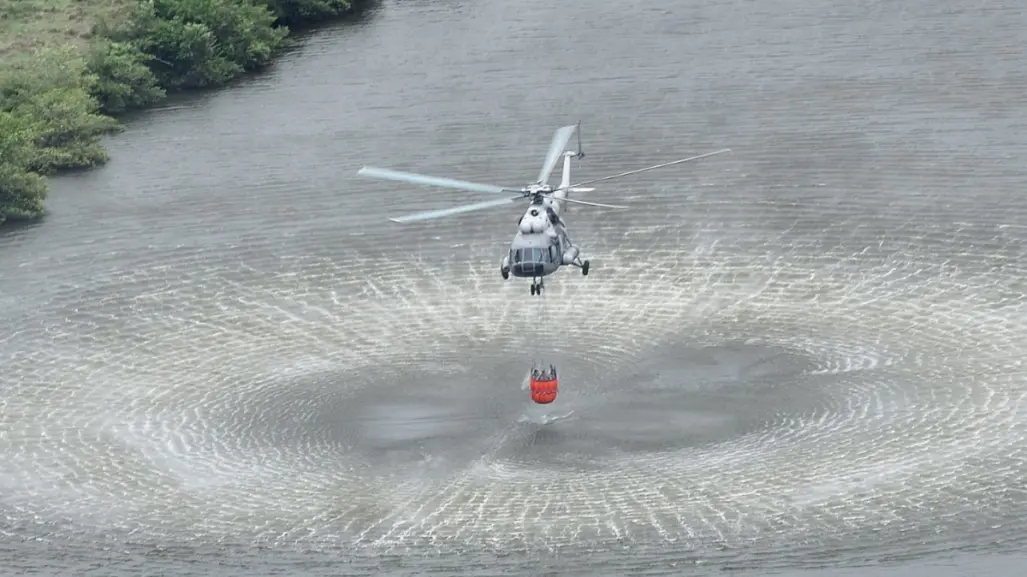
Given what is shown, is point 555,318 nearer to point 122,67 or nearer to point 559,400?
point 559,400

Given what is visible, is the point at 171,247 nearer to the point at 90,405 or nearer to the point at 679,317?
the point at 90,405

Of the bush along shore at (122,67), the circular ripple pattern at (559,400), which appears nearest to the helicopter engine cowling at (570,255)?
the circular ripple pattern at (559,400)

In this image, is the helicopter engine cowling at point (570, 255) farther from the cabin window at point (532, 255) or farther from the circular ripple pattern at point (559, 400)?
the circular ripple pattern at point (559, 400)

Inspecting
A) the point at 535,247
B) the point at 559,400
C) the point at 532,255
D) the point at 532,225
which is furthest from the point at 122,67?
the point at 532,255

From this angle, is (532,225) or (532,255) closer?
(532,255)

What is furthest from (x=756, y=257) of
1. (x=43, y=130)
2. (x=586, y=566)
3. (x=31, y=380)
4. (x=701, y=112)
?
(x=43, y=130)
